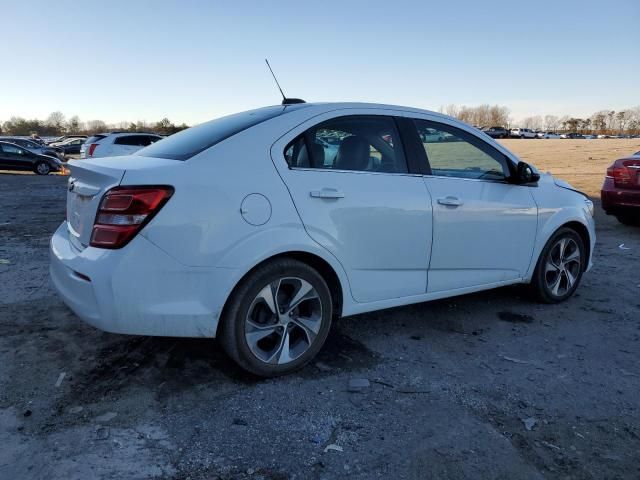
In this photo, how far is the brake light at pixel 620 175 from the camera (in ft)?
25.8

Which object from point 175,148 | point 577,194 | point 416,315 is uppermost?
point 175,148

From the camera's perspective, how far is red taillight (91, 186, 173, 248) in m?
2.72

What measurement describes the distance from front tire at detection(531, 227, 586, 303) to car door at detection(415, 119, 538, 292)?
27 centimetres

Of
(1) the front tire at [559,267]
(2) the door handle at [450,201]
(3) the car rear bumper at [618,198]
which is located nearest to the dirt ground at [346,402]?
(1) the front tire at [559,267]

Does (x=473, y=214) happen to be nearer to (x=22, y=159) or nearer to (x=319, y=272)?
(x=319, y=272)

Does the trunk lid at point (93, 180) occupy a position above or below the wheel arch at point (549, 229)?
above

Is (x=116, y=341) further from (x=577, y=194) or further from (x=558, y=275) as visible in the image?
(x=577, y=194)

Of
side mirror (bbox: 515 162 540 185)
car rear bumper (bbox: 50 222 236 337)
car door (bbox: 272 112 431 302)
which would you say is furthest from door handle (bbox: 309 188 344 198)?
side mirror (bbox: 515 162 540 185)

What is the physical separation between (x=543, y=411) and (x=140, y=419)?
223 cm

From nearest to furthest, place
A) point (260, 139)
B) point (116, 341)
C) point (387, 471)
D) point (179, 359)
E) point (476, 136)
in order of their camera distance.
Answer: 1. point (387, 471)
2. point (260, 139)
3. point (179, 359)
4. point (116, 341)
5. point (476, 136)

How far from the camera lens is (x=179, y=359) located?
342cm

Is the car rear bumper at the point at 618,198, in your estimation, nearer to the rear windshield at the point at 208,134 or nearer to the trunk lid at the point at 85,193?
the rear windshield at the point at 208,134

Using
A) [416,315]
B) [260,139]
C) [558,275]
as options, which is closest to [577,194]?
[558,275]

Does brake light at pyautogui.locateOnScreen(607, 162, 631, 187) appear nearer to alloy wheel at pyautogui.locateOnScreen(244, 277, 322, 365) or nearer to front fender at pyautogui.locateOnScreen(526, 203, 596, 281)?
front fender at pyautogui.locateOnScreen(526, 203, 596, 281)
